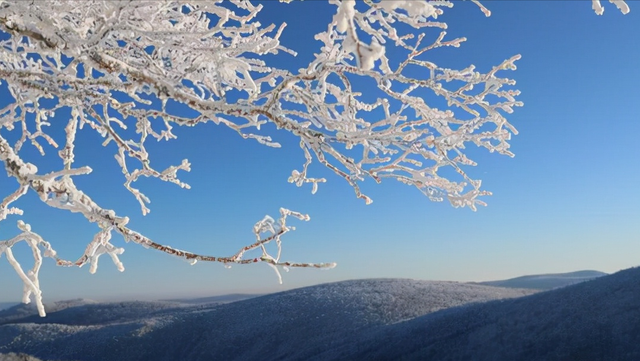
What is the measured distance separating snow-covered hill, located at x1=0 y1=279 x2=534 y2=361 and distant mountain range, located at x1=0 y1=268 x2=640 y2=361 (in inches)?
2.4


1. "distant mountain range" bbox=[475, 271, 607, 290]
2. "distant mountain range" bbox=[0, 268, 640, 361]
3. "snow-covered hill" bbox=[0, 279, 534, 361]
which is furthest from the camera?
"distant mountain range" bbox=[475, 271, 607, 290]

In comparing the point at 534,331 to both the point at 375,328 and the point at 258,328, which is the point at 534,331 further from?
the point at 258,328

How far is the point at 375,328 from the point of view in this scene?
64.7 ft

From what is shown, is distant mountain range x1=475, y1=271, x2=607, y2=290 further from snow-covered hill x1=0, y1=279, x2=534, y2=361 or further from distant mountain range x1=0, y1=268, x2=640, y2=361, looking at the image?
distant mountain range x1=0, y1=268, x2=640, y2=361

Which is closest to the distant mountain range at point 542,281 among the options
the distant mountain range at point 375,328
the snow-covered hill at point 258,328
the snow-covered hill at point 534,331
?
the snow-covered hill at point 258,328

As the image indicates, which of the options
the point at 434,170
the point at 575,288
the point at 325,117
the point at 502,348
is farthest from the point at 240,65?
the point at 575,288

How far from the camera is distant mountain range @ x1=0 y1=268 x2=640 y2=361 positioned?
11.8 metres

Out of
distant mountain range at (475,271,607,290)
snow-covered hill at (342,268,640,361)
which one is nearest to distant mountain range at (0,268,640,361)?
snow-covered hill at (342,268,640,361)

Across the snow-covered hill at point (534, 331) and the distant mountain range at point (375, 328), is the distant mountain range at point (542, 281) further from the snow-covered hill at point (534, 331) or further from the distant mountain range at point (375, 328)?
the snow-covered hill at point (534, 331)

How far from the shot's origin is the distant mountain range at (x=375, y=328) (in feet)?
38.8

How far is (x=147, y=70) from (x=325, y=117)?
1.47 meters

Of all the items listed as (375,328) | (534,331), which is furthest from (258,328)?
(534,331)

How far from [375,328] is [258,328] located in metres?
6.76

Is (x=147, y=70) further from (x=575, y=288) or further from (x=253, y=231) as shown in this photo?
(x=575, y=288)
